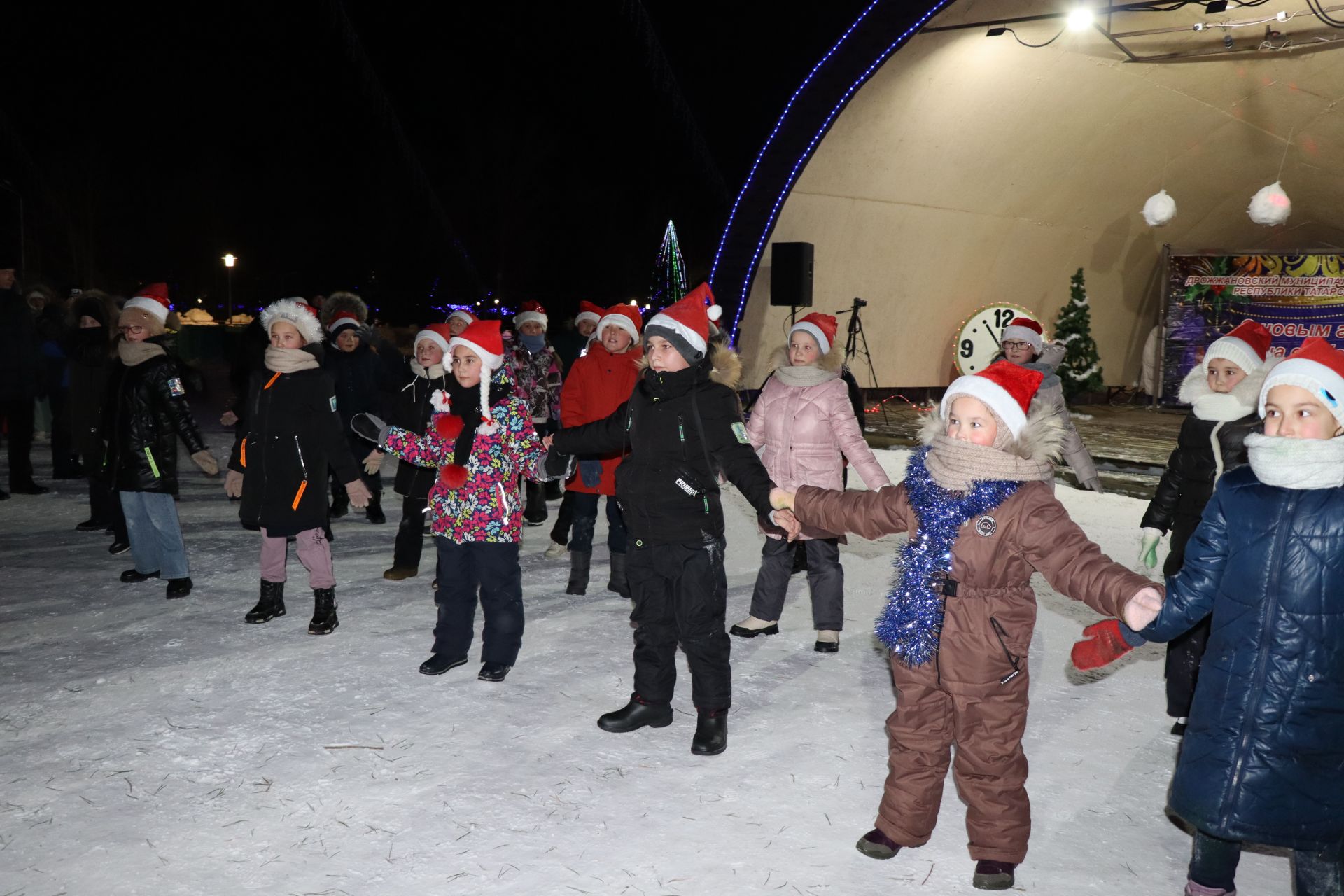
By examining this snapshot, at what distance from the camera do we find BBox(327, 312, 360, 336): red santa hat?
7.66 meters

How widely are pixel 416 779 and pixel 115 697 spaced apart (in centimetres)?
Result: 162

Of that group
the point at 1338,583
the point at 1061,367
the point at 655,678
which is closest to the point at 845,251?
the point at 1061,367

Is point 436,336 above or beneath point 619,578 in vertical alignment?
above

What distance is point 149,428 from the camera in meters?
5.75

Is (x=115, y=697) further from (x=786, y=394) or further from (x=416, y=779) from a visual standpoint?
(x=786, y=394)

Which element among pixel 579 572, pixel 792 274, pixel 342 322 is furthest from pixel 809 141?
pixel 579 572

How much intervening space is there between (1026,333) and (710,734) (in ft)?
10.3

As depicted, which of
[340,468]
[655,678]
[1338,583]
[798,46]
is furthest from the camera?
[798,46]

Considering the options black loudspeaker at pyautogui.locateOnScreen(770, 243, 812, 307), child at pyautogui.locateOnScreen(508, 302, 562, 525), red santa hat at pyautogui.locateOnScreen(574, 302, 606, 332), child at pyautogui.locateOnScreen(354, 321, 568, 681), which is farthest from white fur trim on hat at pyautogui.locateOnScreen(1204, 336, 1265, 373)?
black loudspeaker at pyautogui.locateOnScreen(770, 243, 812, 307)

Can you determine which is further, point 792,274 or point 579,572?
point 792,274

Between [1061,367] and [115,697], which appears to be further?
[1061,367]

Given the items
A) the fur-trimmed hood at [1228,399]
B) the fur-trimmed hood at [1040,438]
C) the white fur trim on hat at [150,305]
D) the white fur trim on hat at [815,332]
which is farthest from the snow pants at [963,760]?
Answer: the white fur trim on hat at [150,305]

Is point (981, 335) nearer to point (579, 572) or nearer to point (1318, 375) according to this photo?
point (579, 572)

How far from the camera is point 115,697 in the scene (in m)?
4.33
